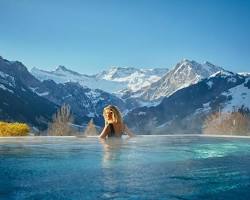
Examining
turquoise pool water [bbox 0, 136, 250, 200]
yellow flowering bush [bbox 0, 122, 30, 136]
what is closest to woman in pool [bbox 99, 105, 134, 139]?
yellow flowering bush [bbox 0, 122, 30, 136]

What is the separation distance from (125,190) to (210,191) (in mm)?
1351

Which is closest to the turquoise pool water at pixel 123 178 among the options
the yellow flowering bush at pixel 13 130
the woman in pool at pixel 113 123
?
the woman in pool at pixel 113 123

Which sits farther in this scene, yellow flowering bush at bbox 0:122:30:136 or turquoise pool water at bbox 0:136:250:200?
yellow flowering bush at bbox 0:122:30:136

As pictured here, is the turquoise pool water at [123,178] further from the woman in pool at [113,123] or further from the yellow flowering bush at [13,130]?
the yellow flowering bush at [13,130]

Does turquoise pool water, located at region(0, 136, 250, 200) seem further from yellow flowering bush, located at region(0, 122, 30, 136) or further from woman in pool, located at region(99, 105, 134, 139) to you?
yellow flowering bush, located at region(0, 122, 30, 136)

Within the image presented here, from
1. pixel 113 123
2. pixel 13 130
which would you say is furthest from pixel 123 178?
pixel 13 130

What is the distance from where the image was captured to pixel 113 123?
20.5m

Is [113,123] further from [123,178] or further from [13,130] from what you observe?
[123,178]

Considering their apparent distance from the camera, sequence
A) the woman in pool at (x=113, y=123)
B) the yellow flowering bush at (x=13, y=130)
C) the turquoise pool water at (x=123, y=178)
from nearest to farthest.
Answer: the turquoise pool water at (x=123, y=178), the woman in pool at (x=113, y=123), the yellow flowering bush at (x=13, y=130)

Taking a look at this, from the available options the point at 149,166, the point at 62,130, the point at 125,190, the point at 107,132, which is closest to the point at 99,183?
the point at 125,190

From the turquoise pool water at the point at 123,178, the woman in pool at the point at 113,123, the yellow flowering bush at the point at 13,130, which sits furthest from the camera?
the yellow flowering bush at the point at 13,130

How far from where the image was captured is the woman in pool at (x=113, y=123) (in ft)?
67.1

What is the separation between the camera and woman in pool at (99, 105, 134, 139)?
67.1ft

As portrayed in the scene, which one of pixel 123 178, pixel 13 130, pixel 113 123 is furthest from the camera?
pixel 13 130
